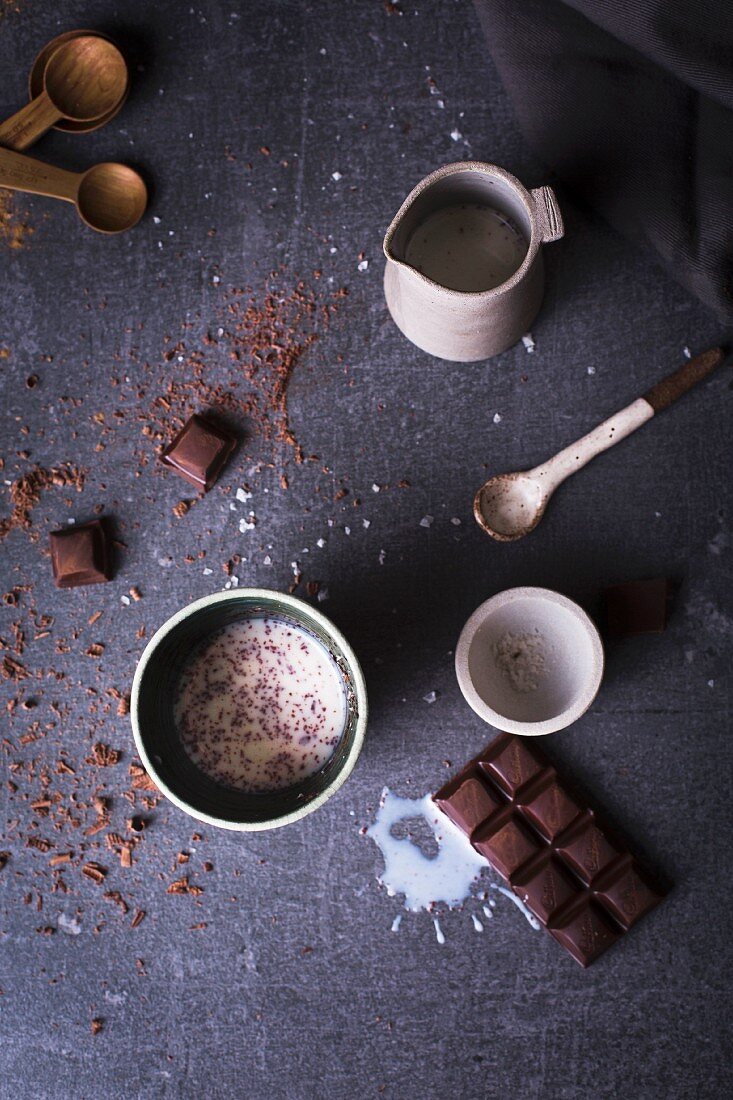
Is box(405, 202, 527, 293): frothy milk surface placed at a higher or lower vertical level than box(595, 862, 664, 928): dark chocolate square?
higher

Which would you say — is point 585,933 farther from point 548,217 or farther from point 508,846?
point 548,217

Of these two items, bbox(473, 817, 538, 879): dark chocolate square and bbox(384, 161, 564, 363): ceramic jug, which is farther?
bbox(473, 817, 538, 879): dark chocolate square

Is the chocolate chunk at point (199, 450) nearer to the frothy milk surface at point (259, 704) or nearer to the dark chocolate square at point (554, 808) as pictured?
the frothy milk surface at point (259, 704)

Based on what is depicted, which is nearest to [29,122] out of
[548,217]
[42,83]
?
[42,83]

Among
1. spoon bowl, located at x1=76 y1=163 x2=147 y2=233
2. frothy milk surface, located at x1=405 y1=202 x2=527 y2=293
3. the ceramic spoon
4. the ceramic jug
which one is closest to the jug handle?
the ceramic jug

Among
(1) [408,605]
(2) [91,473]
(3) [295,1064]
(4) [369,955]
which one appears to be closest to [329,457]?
(1) [408,605]

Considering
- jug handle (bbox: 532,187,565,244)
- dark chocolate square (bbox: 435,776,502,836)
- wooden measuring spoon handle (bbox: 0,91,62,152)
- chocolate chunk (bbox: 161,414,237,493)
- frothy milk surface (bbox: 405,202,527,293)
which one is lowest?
dark chocolate square (bbox: 435,776,502,836)

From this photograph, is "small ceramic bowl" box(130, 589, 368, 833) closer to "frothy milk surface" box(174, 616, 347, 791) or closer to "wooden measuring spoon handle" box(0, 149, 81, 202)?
"frothy milk surface" box(174, 616, 347, 791)
